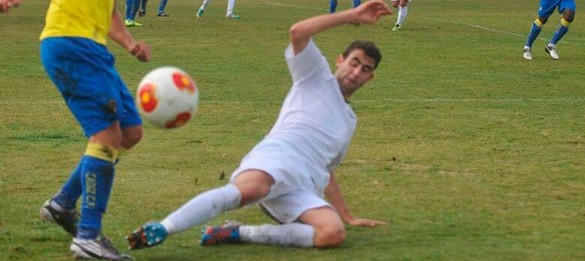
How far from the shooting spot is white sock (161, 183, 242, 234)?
6953 millimetres

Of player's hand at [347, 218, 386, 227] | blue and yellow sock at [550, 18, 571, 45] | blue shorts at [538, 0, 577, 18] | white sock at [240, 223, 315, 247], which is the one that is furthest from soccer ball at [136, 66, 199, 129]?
blue and yellow sock at [550, 18, 571, 45]

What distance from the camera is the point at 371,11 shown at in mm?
7449

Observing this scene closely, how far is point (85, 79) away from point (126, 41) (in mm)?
773

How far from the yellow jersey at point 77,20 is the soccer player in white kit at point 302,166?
1110mm

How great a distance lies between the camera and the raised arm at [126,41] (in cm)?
766

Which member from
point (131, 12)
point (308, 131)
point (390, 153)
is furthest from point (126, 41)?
point (131, 12)

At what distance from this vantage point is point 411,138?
12.3 meters

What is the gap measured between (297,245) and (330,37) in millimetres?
19801

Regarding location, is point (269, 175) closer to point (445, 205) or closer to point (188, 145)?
point (445, 205)

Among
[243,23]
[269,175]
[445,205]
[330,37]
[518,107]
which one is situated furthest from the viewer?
[243,23]

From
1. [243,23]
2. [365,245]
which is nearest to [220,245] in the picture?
[365,245]

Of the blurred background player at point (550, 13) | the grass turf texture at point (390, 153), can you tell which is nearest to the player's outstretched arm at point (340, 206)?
the grass turf texture at point (390, 153)

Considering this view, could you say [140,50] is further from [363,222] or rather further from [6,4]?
[363,222]

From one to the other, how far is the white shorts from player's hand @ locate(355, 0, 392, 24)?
90cm
